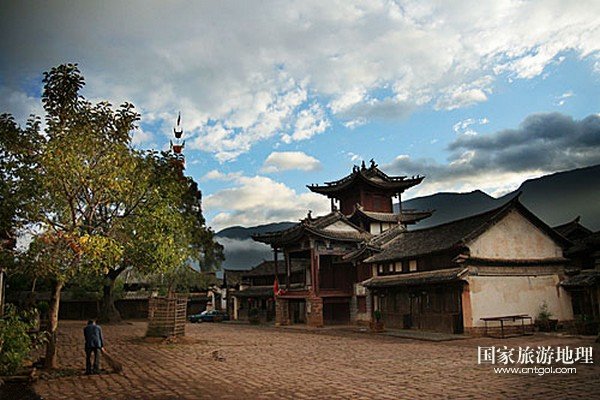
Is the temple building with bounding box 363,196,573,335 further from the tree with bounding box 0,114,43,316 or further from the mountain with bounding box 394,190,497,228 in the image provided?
the mountain with bounding box 394,190,497,228

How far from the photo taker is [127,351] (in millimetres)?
20688

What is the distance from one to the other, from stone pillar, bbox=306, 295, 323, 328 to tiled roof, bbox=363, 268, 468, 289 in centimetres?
479

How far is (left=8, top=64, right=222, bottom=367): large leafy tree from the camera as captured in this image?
13.3 m

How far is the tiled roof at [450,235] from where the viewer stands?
27.7 meters

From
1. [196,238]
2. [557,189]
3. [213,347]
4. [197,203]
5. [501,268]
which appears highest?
[557,189]

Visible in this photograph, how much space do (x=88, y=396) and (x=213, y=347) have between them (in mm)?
11573

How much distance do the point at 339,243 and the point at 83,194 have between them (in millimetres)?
27282

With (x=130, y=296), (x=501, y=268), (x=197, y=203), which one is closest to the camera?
(x=501, y=268)

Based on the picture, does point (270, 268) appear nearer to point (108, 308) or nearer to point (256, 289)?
point (256, 289)

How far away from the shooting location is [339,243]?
40188 millimetres

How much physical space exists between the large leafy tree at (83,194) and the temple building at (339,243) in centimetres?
2232

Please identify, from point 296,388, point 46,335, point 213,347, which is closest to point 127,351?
point 213,347

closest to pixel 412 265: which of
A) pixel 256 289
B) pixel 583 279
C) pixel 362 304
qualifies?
pixel 362 304

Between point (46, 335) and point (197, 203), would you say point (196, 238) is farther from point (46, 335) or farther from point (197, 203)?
point (46, 335)
